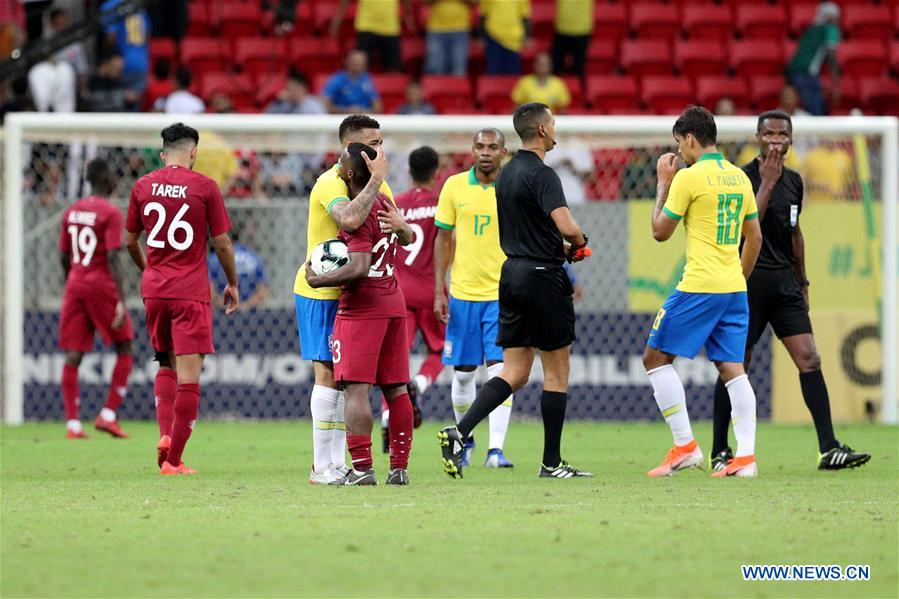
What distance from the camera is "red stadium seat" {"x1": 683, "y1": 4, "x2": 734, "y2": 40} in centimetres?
2067

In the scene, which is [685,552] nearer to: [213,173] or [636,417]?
[636,417]

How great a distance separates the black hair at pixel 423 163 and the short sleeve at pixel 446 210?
596 mm

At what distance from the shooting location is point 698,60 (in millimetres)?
20125

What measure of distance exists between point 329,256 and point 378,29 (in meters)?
11.6

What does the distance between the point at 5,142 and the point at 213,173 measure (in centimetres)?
204

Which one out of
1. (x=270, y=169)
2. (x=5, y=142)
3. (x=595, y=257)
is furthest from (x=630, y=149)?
(x=5, y=142)

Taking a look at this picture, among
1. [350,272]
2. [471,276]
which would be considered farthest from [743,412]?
[350,272]

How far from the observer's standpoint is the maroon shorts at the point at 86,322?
13102 millimetres

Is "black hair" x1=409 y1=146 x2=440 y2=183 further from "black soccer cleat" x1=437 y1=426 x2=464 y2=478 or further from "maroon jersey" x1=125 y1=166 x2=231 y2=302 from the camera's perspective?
"black soccer cleat" x1=437 y1=426 x2=464 y2=478

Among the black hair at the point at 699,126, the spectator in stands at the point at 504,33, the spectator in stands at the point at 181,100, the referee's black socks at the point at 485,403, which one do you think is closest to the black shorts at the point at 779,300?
the black hair at the point at 699,126

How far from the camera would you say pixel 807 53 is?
63.8 feet

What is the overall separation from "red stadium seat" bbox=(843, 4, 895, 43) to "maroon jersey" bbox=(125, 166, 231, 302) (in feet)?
45.7

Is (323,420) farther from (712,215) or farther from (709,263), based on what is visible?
(712,215)

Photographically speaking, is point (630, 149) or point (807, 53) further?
point (807, 53)
